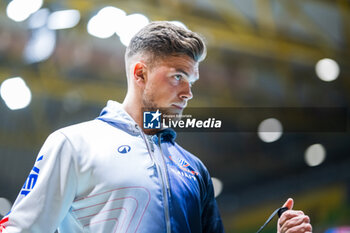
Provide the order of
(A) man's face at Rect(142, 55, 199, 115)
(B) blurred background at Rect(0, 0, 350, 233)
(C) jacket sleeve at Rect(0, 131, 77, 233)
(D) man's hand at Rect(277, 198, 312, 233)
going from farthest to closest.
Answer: (B) blurred background at Rect(0, 0, 350, 233)
(A) man's face at Rect(142, 55, 199, 115)
(D) man's hand at Rect(277, 198, 312, 233)
(C) jacket sleeve at Rect(0, 131, 77, 233)

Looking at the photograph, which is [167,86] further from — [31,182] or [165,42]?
[31,182]

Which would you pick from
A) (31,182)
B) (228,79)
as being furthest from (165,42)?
(228,79)

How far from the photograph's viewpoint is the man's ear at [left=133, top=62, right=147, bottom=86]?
1.34 m

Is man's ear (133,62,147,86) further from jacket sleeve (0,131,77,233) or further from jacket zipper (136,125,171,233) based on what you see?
jacket sleeve (0,131,77,233)

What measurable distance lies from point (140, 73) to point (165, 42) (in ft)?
0.41

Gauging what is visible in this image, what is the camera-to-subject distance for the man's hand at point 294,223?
4.02ft

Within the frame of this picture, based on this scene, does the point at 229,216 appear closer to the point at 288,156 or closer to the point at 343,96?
the point at 288,156

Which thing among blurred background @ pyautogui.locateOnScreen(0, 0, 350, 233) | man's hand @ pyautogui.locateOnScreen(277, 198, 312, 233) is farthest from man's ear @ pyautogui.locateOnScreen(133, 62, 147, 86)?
blurred background @ pyautogui.locateOnScreen(0, 0, 350, 233)

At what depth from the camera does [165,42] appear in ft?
4.39

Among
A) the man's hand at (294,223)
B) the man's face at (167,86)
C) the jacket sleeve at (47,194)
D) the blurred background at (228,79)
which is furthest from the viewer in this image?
the blurred background at (228,79)

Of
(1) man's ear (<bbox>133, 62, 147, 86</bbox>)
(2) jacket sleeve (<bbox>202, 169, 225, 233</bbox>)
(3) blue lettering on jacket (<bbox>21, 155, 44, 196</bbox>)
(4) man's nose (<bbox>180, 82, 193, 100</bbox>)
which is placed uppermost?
(1) man's ear (<bbox>133, 62, 147, 86</bbox>)

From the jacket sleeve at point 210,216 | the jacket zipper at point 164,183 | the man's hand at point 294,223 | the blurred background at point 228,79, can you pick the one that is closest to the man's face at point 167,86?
the jacket zipper at point 164,183

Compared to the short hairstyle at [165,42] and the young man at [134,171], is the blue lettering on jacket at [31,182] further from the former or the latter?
the short hairstyle at [165,42]

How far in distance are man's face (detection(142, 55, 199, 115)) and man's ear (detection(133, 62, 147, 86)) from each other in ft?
0.04
